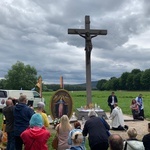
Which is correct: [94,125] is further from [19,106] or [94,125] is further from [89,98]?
[89,98]

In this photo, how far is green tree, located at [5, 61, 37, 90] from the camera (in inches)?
3706

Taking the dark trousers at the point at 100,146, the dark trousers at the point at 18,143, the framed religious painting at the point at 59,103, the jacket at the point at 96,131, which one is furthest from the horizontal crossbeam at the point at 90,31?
the dark trousers at the point at 100,146

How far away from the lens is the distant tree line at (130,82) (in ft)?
416

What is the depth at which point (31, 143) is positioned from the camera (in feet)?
21.3

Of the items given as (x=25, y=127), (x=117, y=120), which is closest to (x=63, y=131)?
(x=25, y=127)

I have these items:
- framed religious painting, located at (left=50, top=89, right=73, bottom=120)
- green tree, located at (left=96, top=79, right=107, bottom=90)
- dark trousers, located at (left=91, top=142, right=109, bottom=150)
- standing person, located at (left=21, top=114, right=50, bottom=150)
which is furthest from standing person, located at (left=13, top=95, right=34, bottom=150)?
green tree, located at (left=96, top=79, right=107, bottom=90)

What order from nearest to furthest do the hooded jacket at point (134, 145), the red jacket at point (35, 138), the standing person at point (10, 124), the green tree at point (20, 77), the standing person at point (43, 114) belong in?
the hooded jacket at point (134, 145) < the red jacket at point (35, 138) < the standing person at point (43, 114) < the standing person at point (10, 124) < the green tree at point (20, 77)

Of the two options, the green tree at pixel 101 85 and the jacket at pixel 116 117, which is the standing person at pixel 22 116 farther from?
the green tree at pixel 101 85

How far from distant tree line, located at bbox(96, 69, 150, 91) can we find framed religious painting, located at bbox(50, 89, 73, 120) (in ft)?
364

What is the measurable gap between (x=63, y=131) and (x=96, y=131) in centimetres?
73

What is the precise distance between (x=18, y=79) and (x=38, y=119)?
8934 cm

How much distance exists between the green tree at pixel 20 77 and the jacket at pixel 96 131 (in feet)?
285

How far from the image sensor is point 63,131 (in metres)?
7.26

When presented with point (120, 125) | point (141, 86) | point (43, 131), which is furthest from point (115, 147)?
point (141, 86)
